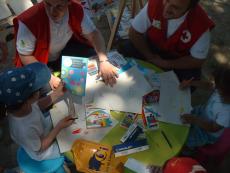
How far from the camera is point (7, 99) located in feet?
5.94

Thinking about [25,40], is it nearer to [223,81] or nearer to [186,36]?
[186,36]

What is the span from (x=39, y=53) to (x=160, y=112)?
1003 mm

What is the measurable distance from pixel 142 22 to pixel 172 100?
73 centimetres

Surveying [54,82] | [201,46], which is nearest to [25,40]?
[54,82]

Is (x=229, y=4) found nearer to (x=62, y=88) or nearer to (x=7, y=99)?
(x=62, y=88)

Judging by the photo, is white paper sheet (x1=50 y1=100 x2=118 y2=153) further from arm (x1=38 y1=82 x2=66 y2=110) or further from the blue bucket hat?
the blue bucket hat

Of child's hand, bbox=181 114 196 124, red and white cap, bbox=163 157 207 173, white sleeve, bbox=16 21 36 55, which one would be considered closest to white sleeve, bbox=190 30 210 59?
Answer: child's hand, bbox=181 114 196 124

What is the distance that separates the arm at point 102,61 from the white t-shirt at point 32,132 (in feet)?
1.77

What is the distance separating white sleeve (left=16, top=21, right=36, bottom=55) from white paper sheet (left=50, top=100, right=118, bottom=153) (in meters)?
0.52

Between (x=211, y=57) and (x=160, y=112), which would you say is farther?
(x=211, y=57)

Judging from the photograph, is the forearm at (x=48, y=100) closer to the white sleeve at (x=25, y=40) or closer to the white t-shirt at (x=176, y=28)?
the white sleeve at (x=25, y=40)

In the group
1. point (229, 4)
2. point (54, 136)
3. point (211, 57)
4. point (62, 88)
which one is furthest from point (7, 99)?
point (229, 4)

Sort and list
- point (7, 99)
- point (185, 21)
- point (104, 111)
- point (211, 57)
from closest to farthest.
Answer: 1. point (7, 99)
2. point (104, 111)
3. point (185, 21)
4. point (211, 57)

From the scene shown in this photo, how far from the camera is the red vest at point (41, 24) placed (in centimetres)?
238
